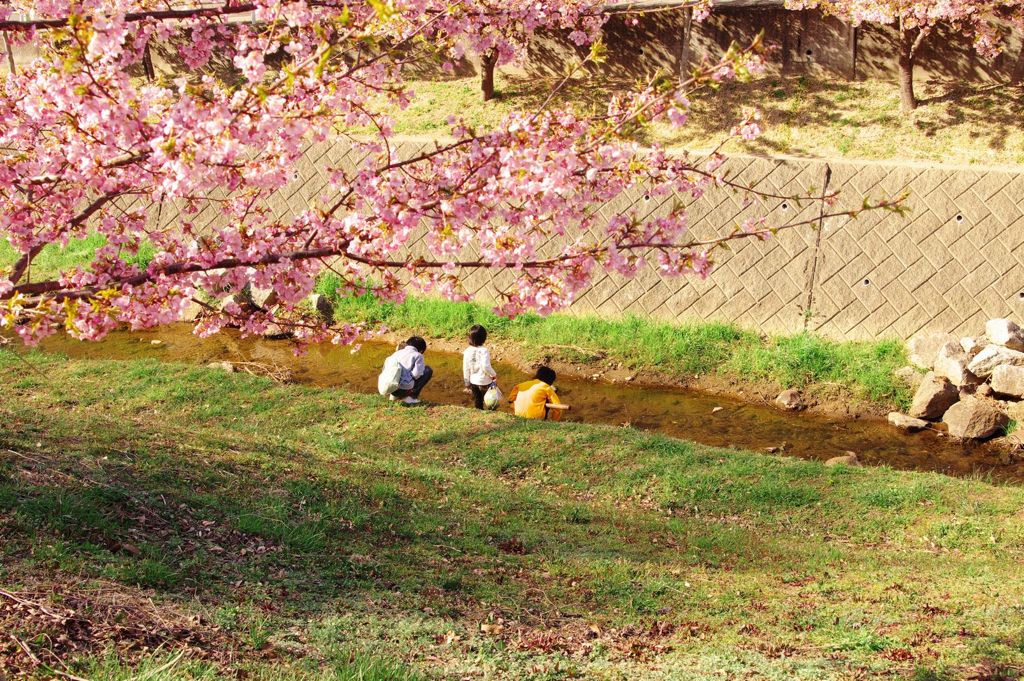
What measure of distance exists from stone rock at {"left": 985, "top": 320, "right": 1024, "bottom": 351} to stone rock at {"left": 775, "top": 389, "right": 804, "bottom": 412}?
2753 millimetres

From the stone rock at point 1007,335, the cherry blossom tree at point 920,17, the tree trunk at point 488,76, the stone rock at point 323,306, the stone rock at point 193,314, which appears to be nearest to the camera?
the stone rock at point 1007,335

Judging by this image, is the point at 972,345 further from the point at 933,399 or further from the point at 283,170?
the point at 283,170

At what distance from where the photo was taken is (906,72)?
16.2 meters

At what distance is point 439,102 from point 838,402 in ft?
34.0

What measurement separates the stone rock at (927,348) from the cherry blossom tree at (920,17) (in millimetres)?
5007

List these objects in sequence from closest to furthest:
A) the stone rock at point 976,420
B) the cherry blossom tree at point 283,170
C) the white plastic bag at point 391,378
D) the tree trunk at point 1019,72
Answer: the cherry blossom tree at point 283,170, the white plastic bag at point 391,378, the stone rock at point 976,420, the tree trunk at point 1019,72

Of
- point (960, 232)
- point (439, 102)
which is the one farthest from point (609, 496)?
point (439, 102)

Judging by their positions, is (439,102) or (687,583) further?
(439,102)

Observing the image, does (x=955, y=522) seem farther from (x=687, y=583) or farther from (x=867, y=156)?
(x=867, y=156)

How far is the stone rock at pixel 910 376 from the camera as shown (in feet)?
42.9

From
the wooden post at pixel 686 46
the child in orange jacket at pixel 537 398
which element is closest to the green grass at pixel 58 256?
the child in orange jacket at pixel 537 398

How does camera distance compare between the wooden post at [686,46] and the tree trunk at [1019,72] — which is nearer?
the tree trunk at [1019,72]

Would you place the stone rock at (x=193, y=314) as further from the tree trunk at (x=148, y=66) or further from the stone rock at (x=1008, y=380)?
the stone rock at (x=1008, y=380)

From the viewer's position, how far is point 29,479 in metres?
6.57
